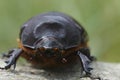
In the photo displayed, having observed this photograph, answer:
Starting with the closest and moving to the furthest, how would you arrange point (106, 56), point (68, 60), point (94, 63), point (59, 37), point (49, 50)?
point (49, 50)
point (59, 37)
point (68, 60)
point (94, 63)
point (106, 56)

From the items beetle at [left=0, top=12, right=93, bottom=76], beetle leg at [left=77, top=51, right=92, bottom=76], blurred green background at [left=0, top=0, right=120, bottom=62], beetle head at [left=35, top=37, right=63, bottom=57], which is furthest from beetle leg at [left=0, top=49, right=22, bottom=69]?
blurred green background at [left=0, top=0, right=120, bottom=62]

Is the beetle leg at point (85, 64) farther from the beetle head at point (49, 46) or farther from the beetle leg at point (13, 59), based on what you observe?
the beetle leg at point (13, 59)

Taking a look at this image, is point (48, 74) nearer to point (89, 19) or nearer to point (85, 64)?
point (85, 64)

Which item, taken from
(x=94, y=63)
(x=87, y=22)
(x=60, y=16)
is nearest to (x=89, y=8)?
(x=87, y=22)

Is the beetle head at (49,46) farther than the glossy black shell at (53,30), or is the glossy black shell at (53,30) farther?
the glossy black shell at (53,30)

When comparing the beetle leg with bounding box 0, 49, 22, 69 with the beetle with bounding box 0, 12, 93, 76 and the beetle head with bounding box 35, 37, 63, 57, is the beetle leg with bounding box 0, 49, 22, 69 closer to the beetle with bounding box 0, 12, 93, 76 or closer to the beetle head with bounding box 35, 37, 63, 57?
the beetle with bounding box 0, 12, 93, 76

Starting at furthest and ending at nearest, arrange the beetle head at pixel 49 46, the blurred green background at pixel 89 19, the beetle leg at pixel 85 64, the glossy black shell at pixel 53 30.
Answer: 1. the blurred green background at pixel 89 19
2. the glossy black shell at pixel 53 30
3. the beetle leg at pixel 85 64
4. the beetle head at pixel 49 46

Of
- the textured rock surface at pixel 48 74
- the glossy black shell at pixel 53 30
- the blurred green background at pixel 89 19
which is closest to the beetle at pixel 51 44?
the glossy black shell at pixel 53 30

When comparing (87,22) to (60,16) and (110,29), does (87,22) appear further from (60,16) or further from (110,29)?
(60,16)
